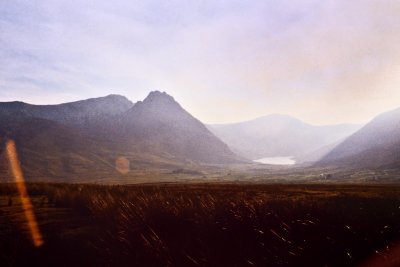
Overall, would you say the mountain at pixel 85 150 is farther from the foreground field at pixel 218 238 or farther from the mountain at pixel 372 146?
the foreground field at pixel 218 238

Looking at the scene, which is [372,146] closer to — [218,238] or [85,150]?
[85,150]

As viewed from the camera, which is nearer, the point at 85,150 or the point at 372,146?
the point at 372,146

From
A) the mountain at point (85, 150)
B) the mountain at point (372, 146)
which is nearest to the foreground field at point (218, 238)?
the mountain at point (85, 150)

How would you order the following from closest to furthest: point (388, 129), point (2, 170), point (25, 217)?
point (25, 217) < point (2, 170) < point (388, 129)

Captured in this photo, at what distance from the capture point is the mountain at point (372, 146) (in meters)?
110

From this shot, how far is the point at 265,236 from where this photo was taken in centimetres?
623

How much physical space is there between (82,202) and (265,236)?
26.7 feet

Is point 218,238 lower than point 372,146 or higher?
lower

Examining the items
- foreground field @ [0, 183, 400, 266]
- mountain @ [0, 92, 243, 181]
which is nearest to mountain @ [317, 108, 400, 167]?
mountain @ [0, 92, 243, 181]

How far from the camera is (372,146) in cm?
13550

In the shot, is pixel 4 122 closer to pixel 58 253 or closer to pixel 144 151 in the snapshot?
pixel 144 151

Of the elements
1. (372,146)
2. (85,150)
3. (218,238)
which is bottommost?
(218,238)

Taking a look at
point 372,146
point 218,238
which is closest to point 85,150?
point 372,146

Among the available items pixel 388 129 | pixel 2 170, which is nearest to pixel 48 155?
pixel 2 170
